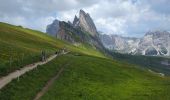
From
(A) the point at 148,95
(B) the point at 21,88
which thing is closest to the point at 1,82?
(B) the point at 21,88

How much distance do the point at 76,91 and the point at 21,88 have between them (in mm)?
8397

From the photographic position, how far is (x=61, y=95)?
5344 cm

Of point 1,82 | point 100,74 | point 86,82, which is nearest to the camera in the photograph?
point 1,82

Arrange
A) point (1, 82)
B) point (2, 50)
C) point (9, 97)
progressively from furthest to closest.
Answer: point (2, 50), point (1, 82), point (9, 97)

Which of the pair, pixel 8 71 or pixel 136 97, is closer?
pixel 136 97

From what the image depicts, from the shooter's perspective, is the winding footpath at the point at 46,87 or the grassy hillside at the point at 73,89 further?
the grassy hillside at the point at 73,89

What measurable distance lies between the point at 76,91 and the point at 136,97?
28.3 feet

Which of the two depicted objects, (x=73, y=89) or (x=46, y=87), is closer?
(x=46, y=87)

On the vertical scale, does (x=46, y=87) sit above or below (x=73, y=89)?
above

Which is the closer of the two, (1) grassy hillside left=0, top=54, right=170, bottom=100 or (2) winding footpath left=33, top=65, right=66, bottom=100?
(2) winding footpath left=33, top=65, right=66, bottom=100

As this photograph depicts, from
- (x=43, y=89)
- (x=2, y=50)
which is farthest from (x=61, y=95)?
(x=2, y=50)

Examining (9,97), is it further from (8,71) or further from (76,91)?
(8,71)

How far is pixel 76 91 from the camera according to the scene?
57.8m

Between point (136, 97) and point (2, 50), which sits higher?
point (2, 50)
